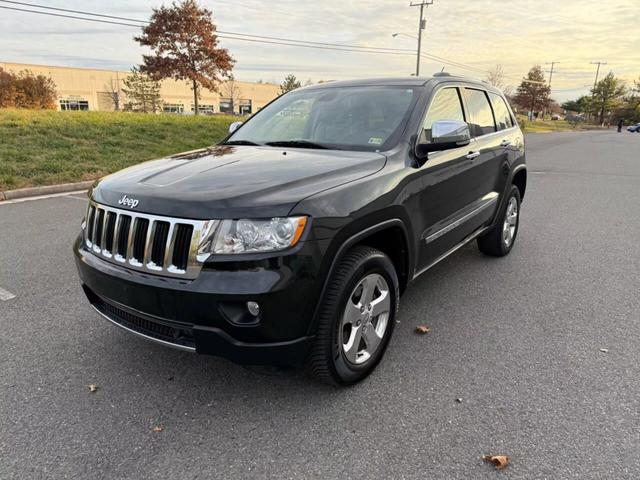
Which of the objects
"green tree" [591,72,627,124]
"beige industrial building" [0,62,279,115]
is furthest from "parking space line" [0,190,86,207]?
"green tree" [591,72,627,124]

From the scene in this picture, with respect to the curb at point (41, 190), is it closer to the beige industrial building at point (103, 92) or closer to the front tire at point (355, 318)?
the front tire at point (355, 318)

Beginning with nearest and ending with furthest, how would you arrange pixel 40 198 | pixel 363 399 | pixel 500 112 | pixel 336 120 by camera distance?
pixel 363 399 → pixel 336 120 → pixel 500 112 → pixel 40 198

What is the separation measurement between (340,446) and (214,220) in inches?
49.0

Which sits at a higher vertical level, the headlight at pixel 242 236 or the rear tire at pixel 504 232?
the headlight at pixel 242 236

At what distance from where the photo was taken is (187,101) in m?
92.6

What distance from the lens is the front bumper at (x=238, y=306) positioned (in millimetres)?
2219

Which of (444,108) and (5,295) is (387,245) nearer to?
(444,108)

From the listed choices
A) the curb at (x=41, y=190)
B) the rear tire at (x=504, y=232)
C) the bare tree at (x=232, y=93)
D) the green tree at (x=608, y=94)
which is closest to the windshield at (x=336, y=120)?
the rear tire at (x=504, y=232)

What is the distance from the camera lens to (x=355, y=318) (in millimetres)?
2723

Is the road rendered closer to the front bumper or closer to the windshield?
the front bumper

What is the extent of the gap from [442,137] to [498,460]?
192 centimetres

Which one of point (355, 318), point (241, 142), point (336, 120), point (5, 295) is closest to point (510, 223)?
point (336, 120)

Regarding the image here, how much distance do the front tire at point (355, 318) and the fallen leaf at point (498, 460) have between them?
0.80 metres

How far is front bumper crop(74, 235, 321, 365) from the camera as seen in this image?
2.22 meters
